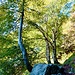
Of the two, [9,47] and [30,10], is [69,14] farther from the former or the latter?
[9,47]

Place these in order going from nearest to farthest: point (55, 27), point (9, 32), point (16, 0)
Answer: point (16, 0) → point (9, 32) → point (55, 27)

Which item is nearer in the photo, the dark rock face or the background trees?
the dark rock face

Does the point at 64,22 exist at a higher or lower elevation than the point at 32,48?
higher

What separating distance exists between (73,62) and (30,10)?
786 cm

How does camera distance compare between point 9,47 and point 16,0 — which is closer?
point 16,0

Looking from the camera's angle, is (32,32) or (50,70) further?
(32,32)

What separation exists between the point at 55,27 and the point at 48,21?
91 centimetres

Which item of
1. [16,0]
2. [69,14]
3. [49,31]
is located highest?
[16,0]

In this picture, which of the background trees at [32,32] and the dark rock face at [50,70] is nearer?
the dark rock face at [50,70]

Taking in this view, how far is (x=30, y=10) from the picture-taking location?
1628 centimetres

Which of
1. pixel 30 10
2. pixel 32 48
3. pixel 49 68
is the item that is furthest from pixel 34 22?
pixel 49 68

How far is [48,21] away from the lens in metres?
17.0

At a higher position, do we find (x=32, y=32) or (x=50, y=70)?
(x=32, y=32)

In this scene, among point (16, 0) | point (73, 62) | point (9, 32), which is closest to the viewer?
point (73, 62)
